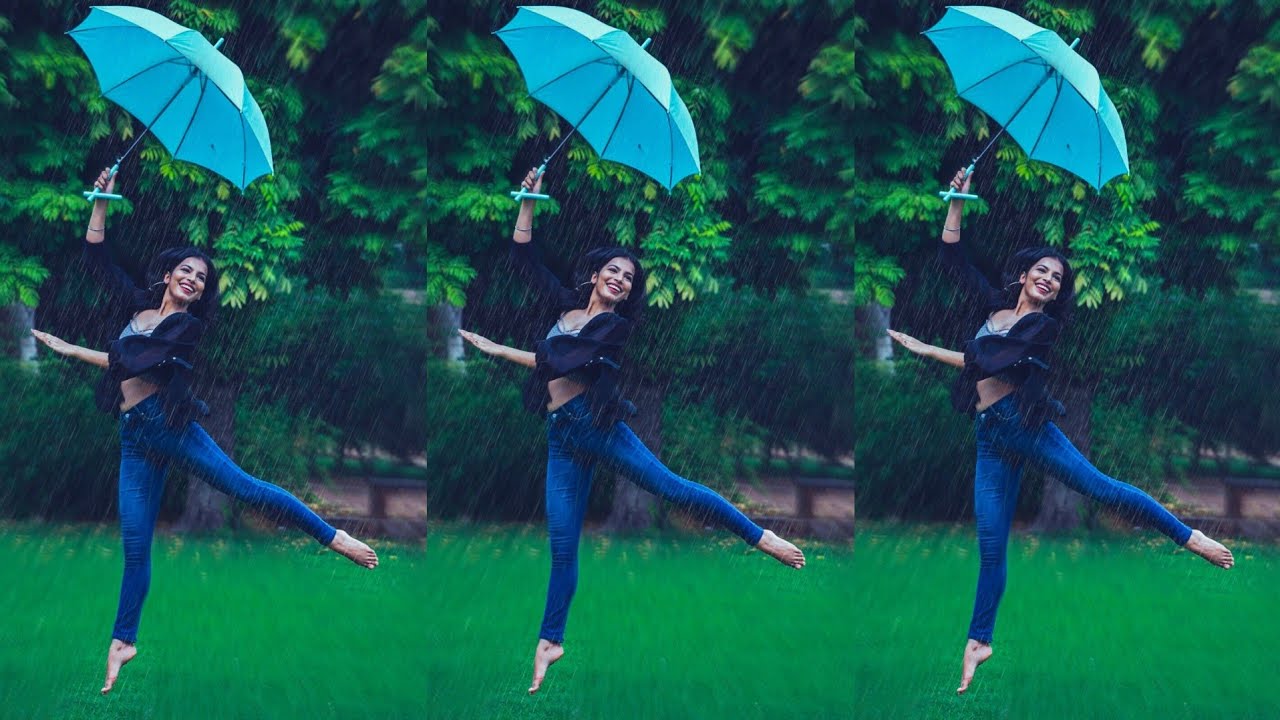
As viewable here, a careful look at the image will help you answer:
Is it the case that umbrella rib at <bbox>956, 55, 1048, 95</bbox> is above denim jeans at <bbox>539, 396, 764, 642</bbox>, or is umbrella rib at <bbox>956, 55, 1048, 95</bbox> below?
above

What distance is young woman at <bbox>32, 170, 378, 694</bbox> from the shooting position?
656 cm

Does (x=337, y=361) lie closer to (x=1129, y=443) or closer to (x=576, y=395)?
(x=576, y=395)

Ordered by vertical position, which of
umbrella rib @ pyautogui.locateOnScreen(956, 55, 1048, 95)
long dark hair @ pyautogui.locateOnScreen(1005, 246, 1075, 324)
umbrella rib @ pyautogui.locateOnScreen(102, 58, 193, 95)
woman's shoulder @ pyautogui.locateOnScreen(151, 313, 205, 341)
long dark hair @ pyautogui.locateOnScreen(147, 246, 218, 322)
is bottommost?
woman's shoulder @ pyautogui.locateOnScreen(151, 313, 205, 341)

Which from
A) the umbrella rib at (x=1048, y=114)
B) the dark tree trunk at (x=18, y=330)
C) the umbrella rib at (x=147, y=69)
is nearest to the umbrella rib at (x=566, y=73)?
the umbrella rib at (x=147, y=69)

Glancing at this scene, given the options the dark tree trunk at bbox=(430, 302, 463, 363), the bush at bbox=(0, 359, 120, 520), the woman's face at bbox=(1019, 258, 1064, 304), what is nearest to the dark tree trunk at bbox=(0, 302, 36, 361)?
the bush at bbox=(0, 359, 120, 520)

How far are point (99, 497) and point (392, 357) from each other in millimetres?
2370

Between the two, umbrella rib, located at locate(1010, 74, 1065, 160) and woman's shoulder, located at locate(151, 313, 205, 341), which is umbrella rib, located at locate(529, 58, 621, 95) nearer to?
woman's shoulder, located at locate(151, 313, 205, 341)

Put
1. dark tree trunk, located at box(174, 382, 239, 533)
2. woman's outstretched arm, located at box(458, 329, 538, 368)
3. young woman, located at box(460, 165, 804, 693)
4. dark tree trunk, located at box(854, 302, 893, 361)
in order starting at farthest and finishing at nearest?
1. dark tree trunk, located at box(174, 382, 239, 533)
2. dark tree trunk, located at box(854, 302, 893, 361)
3. woman's outstretched arm, located at box(458, 329, 538, 368)
4. young woman, located at box(460, 165, 804, 693)

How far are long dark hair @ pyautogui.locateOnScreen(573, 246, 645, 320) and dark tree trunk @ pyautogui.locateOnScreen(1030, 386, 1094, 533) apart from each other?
304 cm

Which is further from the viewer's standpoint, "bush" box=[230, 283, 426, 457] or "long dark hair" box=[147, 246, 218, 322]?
"bush" box=[230, 283, 426, 457]

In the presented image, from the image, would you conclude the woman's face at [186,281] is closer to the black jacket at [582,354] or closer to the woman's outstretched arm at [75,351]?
the woman's outstretched arm at [75,351]

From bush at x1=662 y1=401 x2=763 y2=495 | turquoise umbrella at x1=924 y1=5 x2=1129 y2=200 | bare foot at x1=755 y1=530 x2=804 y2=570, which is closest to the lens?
turquoise umbrella at x1=924 y1=5 x2=1129 y2=200

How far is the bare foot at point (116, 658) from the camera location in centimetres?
664

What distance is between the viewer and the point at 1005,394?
22.1ft
